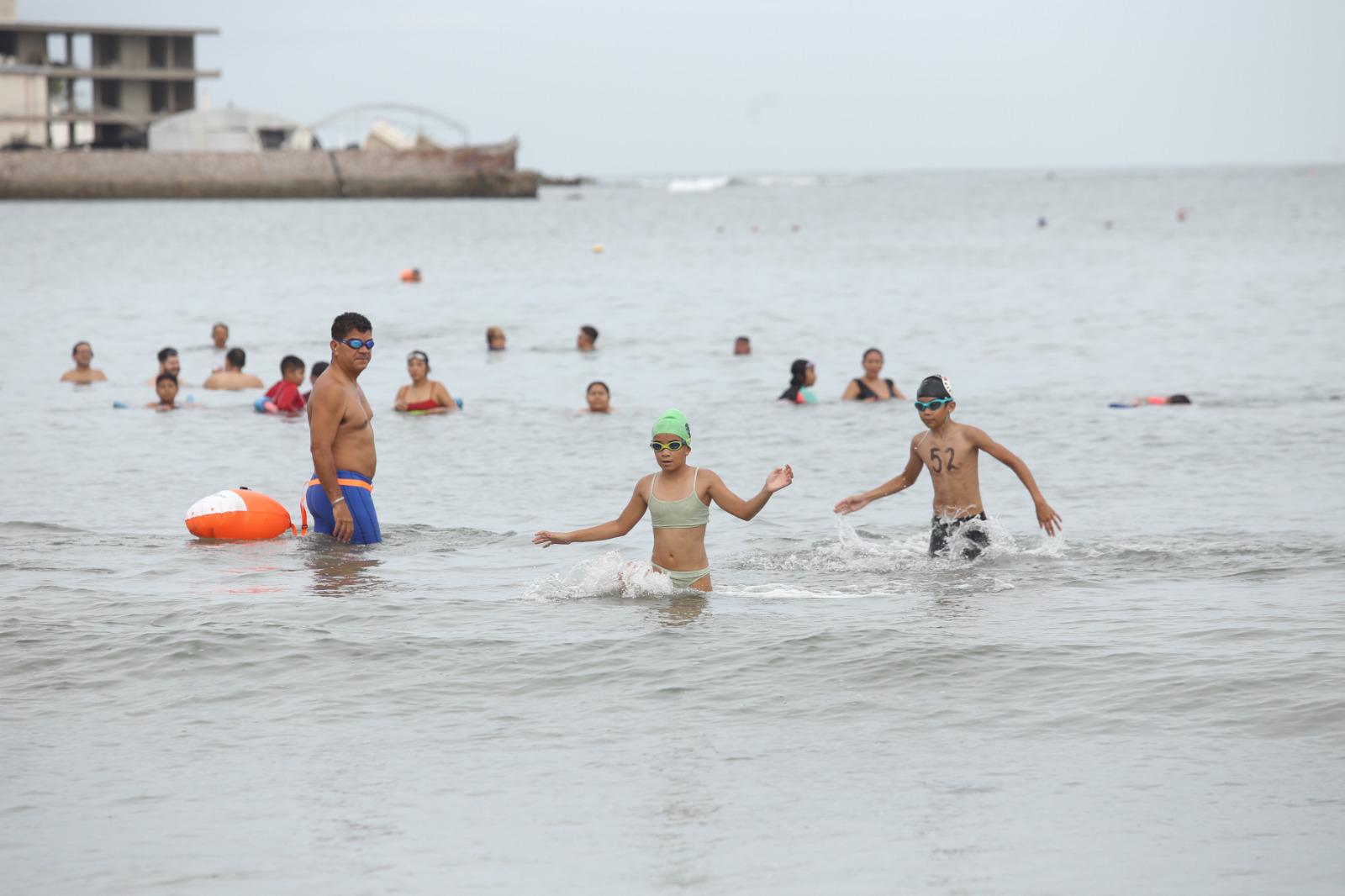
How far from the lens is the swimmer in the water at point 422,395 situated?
20703mm

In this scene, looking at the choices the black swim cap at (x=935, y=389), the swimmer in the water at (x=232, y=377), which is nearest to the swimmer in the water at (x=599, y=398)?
the swimmer in the water at (x=232, y=377)

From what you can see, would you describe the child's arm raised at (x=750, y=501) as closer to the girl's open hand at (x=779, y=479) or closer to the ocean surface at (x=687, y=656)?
the girl's open hand at (x=779, y=479)

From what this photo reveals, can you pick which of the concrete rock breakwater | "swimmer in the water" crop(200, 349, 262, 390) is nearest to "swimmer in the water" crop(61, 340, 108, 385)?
"swimmer in the water" crop(200, 349, 262, 390)

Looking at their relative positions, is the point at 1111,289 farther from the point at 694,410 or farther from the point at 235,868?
the point at 235,868

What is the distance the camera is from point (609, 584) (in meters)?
11.0

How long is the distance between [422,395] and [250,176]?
96532 mm

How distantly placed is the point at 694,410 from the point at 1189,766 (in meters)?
14.7

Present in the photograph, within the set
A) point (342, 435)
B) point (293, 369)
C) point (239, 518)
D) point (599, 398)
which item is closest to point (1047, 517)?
point (342, 435)

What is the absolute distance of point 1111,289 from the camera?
144ft

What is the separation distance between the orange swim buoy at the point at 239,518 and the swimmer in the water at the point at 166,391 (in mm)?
8619

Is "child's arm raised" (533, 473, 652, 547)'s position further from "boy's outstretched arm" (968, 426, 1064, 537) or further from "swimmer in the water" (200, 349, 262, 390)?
"swimmer in the water" (200, 349, 262, 390)

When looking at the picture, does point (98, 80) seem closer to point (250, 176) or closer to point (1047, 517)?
point (250, 176)

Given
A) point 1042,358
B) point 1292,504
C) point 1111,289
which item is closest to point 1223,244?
point 1111,289

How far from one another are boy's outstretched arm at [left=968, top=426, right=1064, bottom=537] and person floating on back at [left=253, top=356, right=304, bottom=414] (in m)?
11.3
